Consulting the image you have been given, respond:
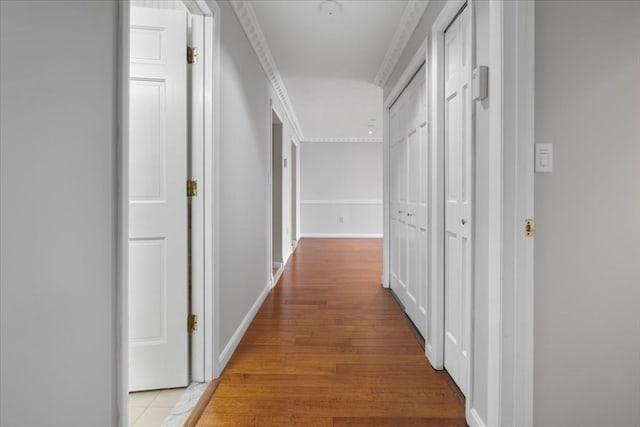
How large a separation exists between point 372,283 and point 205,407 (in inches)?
110

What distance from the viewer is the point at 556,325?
1.28 meters

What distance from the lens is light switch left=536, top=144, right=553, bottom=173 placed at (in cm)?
126

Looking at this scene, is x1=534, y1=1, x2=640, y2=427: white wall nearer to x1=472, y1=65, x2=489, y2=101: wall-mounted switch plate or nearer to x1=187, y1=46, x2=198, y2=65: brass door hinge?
x1=472, y1=65, x2=489, y2=101: wall-mounted switch plate

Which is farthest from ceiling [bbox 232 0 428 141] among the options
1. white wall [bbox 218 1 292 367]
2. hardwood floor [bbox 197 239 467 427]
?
hardwood floor [bbox 197 239 467 427]

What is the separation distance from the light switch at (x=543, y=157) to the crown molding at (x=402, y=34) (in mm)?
1596

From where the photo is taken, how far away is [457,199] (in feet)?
6.22

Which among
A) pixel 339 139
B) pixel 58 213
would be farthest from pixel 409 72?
pixel 339 139

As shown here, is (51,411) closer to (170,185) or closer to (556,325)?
(170,185)

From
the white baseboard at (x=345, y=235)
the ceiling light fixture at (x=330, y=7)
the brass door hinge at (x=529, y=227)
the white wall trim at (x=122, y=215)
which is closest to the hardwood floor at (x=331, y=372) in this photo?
the white wall trim at (x=122, y=215)

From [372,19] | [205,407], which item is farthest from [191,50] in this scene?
[205,407]

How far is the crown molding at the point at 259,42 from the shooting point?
2434 millimetres

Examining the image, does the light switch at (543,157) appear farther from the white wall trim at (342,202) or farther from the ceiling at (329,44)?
the white wall trim at (342,202)

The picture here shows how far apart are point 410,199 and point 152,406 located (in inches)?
91.9

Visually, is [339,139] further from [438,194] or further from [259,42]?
[438,194]
